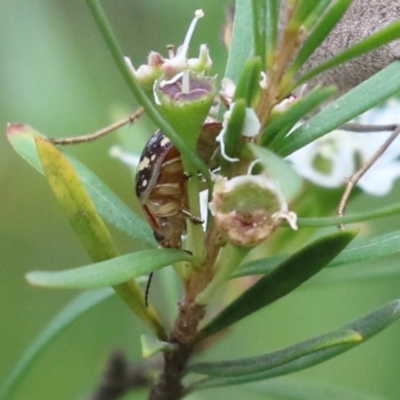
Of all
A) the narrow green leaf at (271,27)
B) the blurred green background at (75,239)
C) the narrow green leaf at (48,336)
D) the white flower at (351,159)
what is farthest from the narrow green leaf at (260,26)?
the blurred green background at (75,239)

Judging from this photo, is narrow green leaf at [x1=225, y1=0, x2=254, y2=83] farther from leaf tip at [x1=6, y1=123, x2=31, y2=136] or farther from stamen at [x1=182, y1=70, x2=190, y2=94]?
leaf tip at [x1=6, y1=123, x2=31, y2=136]

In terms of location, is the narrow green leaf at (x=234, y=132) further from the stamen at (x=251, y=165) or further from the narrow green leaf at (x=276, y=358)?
the narrow green leaf at (x=276, y=358)

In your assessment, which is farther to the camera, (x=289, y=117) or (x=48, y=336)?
(x=48, y=336)

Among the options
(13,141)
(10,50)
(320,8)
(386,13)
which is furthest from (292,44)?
(10,50)

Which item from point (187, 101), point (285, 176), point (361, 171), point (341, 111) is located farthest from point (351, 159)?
point (285, 176)

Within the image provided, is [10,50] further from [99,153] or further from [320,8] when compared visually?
[320,8]

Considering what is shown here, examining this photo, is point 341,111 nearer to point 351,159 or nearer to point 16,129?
point 16,129
